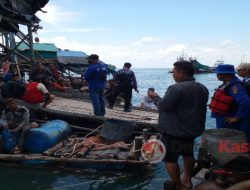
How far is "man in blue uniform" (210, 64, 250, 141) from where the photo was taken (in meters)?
4.71

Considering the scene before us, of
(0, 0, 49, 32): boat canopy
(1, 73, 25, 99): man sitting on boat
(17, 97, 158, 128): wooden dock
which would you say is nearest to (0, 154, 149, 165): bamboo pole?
(17, 97, 158, 128): wooden dock

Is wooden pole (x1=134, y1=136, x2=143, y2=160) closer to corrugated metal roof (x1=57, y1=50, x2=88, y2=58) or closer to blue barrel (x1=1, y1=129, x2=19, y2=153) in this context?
blue barrel (x1=1, y1=129, x2=19, y2=153)

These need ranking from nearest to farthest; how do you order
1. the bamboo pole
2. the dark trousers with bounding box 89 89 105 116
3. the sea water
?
the sea water → the bamboo pole → the dark trousers with bounding box 89 89 105 116

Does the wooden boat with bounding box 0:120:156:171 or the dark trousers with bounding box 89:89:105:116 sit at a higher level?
the dark trousers with bounding box 89:89:105:116

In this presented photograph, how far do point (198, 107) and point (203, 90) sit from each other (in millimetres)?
246

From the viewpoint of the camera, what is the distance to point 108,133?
33.4 feet

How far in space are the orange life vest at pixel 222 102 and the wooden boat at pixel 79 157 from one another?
3576 mm

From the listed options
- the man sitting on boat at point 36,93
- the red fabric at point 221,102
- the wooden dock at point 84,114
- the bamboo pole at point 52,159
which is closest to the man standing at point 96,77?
the wooden dock at point 84,114

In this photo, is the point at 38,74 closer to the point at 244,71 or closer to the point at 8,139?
the point at 8,139

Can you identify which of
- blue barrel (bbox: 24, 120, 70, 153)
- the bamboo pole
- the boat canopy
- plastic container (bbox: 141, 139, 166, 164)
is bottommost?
the bamboo pole

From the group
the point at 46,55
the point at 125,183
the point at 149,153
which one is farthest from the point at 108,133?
the point at 46,55

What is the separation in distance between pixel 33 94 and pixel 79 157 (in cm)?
336

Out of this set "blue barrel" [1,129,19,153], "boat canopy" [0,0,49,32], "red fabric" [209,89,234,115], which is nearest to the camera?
"red fabric" [209,89,234,115]

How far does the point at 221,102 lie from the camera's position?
4898 millimetres
